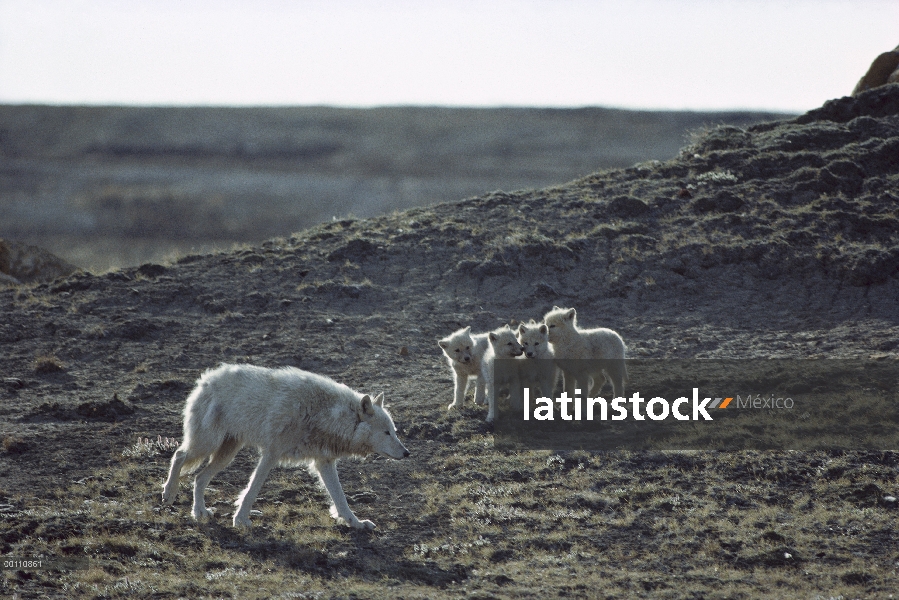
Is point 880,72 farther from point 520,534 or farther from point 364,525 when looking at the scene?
point 364,525

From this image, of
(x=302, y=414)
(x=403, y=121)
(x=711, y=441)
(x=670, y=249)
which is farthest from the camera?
(x=403, y=121)

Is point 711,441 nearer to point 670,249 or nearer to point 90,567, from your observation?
point 90,567

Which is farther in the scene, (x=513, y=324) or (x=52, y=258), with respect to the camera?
(x=52, y=258)

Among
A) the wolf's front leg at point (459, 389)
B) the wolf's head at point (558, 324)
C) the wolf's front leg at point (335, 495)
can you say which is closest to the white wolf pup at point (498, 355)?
the wolf's front leg at point (459, 389)

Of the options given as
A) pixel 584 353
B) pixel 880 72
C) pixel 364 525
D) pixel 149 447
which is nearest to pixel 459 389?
pixel 584 353

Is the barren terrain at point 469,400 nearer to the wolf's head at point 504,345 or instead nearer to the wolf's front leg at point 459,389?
the wolf's front leg at point 459,389

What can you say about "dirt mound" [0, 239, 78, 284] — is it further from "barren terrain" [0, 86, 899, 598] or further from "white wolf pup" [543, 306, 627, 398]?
"white wolf pup" [543, 306, 627, 398]

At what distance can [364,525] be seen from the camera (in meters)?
9.26

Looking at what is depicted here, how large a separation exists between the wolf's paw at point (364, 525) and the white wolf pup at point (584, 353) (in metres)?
5.18

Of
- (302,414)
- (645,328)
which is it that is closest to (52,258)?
(645,328)

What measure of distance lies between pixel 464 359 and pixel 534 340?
1075mm

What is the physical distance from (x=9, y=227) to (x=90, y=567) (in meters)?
63.8

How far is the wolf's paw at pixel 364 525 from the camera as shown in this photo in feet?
30.3

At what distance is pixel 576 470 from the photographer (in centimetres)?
1102
